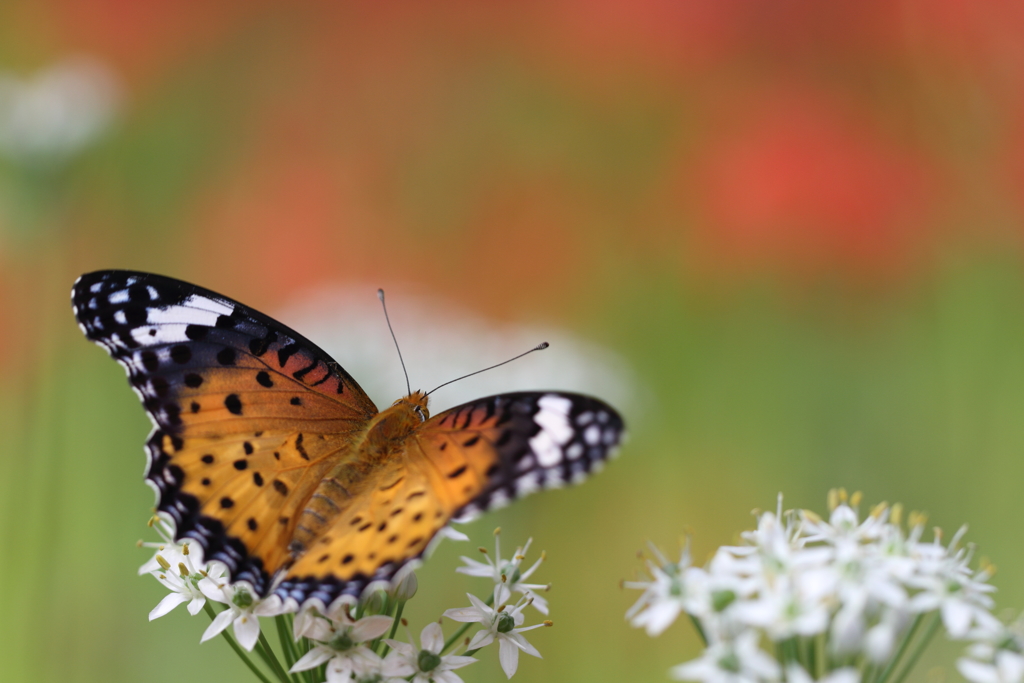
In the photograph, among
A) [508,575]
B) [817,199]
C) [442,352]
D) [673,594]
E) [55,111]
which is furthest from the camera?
[817,199]

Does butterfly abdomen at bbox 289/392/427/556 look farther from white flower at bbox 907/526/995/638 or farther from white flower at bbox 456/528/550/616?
white flower at bbox 907/526/995/638

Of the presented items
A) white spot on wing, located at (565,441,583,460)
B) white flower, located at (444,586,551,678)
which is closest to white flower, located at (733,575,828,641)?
white spot on wing, located at (565,441,583,460)

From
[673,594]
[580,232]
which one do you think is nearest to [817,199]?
[580,232]

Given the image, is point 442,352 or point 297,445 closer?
point 297,445

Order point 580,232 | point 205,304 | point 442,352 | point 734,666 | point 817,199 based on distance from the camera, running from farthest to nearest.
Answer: point 580,232 < point 817,199 < point 442,352 < point 205,304 < point 734,666

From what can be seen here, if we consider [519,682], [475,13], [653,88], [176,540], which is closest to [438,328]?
[519,682]

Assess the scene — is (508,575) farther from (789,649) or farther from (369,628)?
(789,649)

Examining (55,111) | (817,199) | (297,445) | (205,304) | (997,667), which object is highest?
(55,111)
